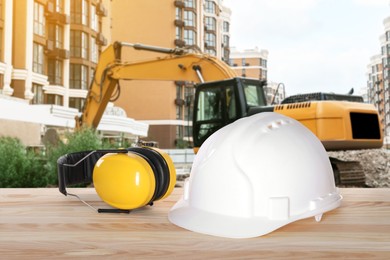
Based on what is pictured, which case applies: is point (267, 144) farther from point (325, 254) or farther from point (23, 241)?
point (23, 241)

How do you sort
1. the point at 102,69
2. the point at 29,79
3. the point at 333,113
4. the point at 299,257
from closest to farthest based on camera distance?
the point at 299,257
the point at 333,113
the point at 102,69
the point at 29,79

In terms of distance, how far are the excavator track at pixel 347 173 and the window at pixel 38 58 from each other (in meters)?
12.4

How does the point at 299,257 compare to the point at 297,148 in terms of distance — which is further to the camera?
the point at 297,148

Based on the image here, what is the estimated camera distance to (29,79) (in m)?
14.5

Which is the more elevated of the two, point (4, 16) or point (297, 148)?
point (4, 16)

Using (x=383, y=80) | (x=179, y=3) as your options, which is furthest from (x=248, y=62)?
(x=179, y=3)

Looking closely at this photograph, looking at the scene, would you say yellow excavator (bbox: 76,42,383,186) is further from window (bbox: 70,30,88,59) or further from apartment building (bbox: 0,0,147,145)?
window (bbox: 70,30,88,59)

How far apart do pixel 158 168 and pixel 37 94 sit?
1562 cm

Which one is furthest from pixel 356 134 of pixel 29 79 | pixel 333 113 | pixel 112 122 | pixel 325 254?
pixel 29 79

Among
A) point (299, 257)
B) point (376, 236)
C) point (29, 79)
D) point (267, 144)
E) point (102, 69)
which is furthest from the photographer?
point (29, 79)

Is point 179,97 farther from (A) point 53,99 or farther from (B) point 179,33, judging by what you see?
(A) point 53,99

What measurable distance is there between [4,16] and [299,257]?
14.0 m

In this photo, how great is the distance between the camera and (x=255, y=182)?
2.48ft

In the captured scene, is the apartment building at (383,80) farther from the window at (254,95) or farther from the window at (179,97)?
the window at (254,95)
